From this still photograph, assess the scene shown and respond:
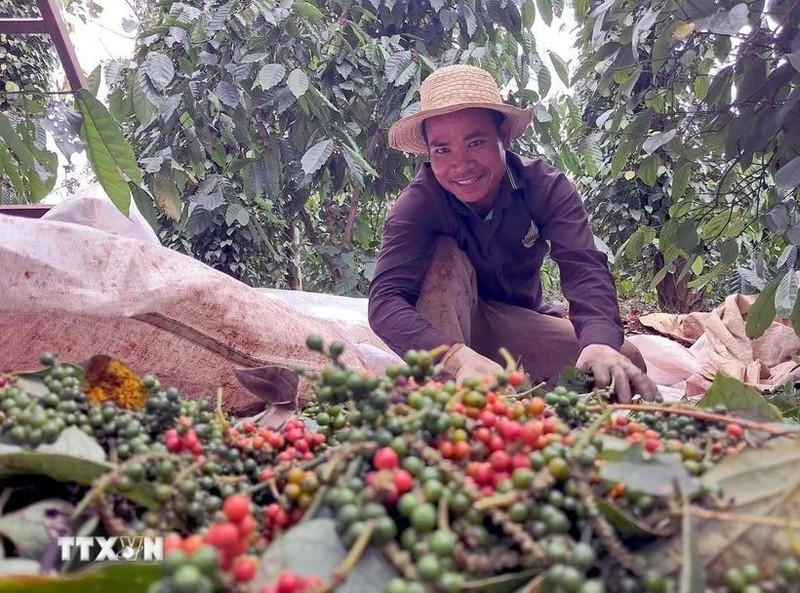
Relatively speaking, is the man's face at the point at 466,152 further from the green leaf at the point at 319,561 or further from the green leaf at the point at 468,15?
the green leaf at the point at 319,561

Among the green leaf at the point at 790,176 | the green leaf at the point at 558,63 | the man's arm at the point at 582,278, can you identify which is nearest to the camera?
the green leaf at the point at 790,176

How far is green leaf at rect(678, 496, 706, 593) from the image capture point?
0.42 meters

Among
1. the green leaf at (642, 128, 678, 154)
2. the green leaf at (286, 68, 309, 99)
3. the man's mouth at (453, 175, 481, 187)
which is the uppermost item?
the green leaf at (286, 68, 309, 99)

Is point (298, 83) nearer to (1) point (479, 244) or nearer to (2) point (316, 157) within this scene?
(2) point (316, 157)

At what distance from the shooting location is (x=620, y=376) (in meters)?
1.56

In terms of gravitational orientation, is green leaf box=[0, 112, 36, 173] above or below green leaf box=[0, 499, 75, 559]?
above

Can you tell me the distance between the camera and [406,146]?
112 inches

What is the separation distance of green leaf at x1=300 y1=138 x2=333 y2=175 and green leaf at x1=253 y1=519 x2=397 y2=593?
9.28ft

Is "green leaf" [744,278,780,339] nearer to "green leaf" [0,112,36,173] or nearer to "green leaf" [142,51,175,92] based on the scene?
"green leaf" [0,112,36,173]

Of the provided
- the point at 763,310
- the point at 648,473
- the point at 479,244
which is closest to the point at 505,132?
the point at 479,244

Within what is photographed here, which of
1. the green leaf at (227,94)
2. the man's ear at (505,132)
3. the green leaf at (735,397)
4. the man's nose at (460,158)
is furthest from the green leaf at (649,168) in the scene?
the green leaf at (227,94)

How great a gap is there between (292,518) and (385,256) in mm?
1914

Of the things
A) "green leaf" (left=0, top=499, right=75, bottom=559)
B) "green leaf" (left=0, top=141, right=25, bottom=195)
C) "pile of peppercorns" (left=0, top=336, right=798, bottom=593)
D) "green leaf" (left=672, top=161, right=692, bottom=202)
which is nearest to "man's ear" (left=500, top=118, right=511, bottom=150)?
"green leaf" (left=672, top=161, right=692, bottom=202)

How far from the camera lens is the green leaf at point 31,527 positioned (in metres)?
0.53
